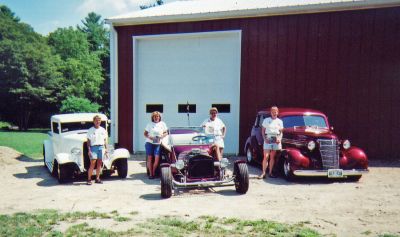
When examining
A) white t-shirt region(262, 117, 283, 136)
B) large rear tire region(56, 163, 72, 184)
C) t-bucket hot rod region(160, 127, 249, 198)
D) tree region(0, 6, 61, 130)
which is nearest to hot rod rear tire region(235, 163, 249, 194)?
t-bucket hot rod region(160, 127, 249, 198)

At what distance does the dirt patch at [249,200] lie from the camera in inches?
210

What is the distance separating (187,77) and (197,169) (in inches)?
244

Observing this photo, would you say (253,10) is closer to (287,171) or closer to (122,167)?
(287,171)

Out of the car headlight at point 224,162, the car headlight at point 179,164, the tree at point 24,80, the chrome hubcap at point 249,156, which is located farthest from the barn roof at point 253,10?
the tree at point 24,80

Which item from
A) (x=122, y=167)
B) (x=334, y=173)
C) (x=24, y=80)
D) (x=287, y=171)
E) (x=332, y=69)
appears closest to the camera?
(x=334, y=173)

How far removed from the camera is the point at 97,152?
7.96 meters

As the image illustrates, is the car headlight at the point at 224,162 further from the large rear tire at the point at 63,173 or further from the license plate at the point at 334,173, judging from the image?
the large rear tire at the point at 63,173

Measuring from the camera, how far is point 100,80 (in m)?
40.1

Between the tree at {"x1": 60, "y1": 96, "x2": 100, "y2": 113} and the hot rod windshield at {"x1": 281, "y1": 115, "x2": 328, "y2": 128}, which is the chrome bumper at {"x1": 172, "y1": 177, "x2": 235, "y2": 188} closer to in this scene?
the hot rod windshield at {"x1": 281, "y1": 115, "x2": 328, "y2": 128}

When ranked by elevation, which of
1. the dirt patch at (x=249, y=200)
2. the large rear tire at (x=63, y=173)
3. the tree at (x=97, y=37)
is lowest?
the dirt patch at (x=249, y=200)

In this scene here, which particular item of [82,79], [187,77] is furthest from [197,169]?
[82,79]

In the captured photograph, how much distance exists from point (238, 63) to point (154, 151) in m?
5.16

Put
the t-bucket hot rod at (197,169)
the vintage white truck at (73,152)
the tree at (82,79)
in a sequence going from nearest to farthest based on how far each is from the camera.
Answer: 1. the t-bucket hot rod at (197,169)
2. the vintage white truck at (73,152)
3. the tree at (82,79)

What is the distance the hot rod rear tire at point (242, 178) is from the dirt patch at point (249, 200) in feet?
0.49
